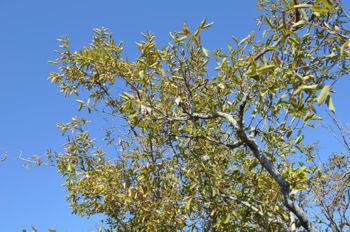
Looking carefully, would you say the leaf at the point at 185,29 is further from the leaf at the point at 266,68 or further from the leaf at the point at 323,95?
the leaf at the point at 323,95

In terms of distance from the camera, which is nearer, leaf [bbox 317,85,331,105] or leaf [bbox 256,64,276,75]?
leaf [bbox 317,85,331,105]

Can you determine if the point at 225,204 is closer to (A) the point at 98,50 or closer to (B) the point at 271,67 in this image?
(B) the point at 271,67

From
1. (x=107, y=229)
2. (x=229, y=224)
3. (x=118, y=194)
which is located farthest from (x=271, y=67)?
(x=107, y=229)

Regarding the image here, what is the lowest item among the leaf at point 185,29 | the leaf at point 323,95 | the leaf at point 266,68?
the leaf at point 323,95

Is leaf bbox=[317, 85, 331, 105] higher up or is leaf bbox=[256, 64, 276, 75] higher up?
leaf bbox=[256, 64, 276, 75]

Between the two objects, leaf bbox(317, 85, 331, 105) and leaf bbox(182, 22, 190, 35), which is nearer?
leaf bbox(317, 85, 331, 105)

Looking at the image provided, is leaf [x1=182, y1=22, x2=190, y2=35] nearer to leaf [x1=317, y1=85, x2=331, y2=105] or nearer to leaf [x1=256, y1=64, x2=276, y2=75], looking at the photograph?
leaf [x1=256, y1=64, x2=276, y2=75]

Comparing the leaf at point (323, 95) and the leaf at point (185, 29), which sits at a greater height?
the leaf at point (185, 29)

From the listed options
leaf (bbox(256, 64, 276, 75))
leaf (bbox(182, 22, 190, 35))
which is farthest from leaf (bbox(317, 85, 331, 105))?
leaf (bbox(182, 22, 190, 35))

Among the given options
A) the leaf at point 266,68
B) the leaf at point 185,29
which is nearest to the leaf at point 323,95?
the leaf at point 266,68

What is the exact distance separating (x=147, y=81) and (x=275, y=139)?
7.06 feet

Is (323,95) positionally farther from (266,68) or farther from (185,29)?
(185,29)

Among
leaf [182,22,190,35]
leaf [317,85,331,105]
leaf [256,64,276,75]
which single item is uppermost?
leaf [182,22,190,35]

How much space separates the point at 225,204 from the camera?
620cm
